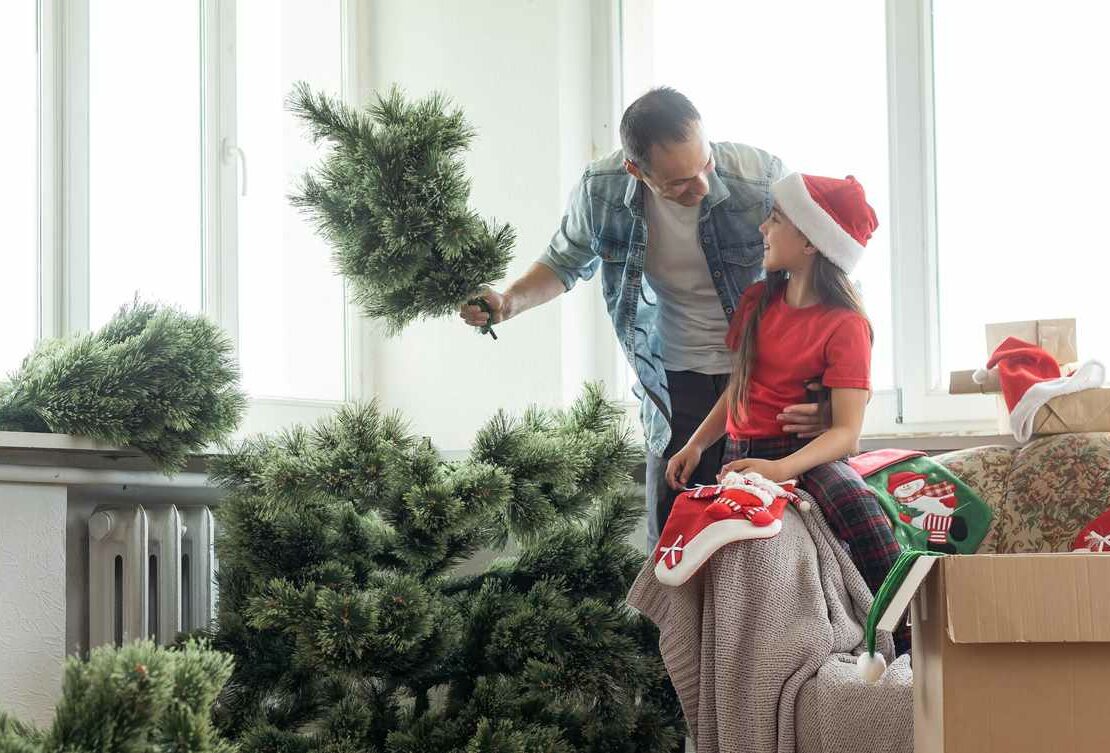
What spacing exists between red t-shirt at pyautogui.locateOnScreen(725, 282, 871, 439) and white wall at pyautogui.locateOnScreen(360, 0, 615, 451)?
80cm

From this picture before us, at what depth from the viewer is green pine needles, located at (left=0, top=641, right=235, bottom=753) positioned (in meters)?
1.18

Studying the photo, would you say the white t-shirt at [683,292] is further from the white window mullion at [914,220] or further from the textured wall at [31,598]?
the textured wall at [31,598]

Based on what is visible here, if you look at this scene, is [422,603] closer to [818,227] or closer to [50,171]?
[818,227]

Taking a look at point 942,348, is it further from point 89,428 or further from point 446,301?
point 89,428

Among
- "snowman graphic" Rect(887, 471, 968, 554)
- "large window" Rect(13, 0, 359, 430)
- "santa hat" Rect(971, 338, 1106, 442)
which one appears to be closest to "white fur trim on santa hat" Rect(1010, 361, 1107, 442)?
"santa hat" Rect(971, 338, 1106, 442)

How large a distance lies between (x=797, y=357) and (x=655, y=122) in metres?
0.41

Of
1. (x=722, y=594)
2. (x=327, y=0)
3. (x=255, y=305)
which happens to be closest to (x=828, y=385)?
(x=722, y=594)

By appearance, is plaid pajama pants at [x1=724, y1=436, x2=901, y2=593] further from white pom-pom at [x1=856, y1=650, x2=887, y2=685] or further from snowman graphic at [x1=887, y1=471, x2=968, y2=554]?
white pom-pom at [x1=856, y1=650, x2=887, y2=685]

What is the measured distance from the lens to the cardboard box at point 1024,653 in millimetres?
1135

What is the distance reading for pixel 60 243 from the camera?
2.12 m

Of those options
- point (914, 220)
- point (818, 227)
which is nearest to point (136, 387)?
point (818, 227)

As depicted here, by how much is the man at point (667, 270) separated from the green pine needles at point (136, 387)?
451 millimetres

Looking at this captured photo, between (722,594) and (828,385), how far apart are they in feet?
1.22

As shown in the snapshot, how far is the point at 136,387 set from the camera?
5.79 ft
